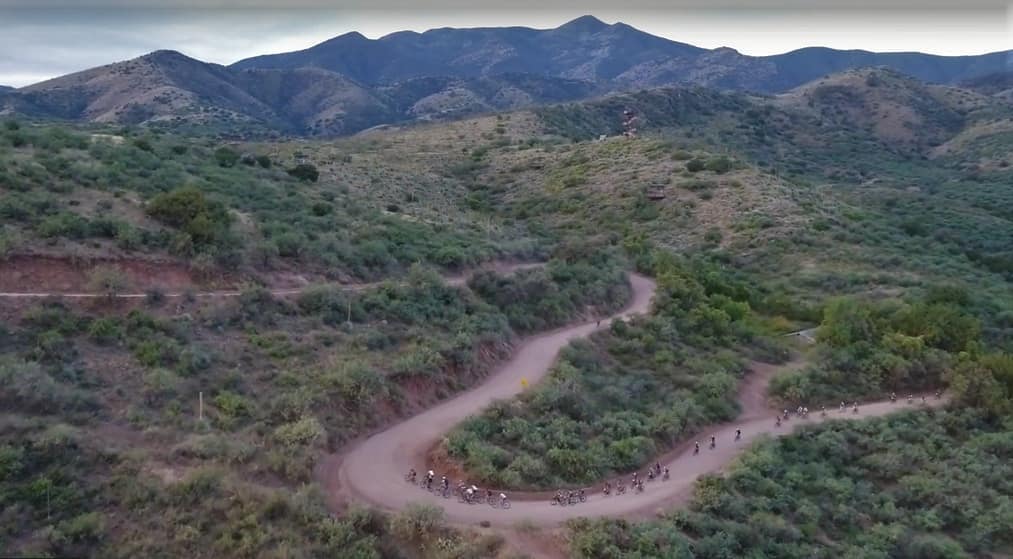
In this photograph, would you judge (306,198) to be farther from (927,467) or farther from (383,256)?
(927,467)

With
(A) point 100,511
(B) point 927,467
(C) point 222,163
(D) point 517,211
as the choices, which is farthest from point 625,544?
(D) point 517,211

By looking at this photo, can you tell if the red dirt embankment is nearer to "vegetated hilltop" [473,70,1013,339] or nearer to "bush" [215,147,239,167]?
"bush" [215,147,239,167]

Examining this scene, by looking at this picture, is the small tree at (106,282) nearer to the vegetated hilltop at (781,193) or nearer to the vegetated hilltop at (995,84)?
the vegetated hilltop at (781,193)

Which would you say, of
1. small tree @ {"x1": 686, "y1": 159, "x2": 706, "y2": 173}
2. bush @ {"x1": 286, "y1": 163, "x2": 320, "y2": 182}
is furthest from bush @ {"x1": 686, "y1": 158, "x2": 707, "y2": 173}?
bush @ {"x1": 286, "y1": 163, "x2": 320, "y2": 182}

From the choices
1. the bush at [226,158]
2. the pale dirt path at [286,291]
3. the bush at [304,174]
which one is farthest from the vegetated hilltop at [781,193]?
the bush at [226,158]

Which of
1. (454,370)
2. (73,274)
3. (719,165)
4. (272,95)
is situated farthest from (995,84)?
(73,274)
